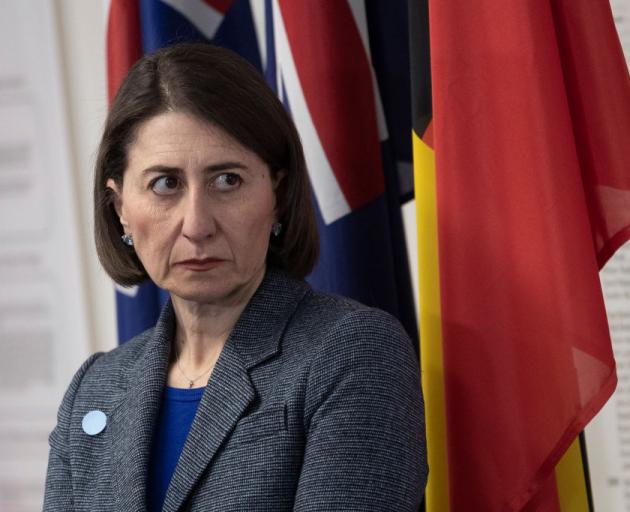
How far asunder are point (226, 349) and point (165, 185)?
0.25 metres

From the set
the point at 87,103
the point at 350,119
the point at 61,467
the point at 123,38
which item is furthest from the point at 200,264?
the point at 87,103

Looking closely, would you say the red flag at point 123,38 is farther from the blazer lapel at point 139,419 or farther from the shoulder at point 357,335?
the shoulder at point 357,335

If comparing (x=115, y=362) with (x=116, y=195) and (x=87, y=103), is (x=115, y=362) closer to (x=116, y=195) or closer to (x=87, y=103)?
(x=116, y=195)

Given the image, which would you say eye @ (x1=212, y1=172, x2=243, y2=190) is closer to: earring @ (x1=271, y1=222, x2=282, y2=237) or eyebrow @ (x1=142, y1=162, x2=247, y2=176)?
eyebrow @ (x1=142, y1=162, x2=247, y2=176)

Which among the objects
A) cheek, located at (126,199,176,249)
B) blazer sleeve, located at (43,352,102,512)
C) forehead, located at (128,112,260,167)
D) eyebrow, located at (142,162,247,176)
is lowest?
blazer sleeve, located at (43,352,102,512)

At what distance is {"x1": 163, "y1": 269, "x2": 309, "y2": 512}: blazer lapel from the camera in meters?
1.29

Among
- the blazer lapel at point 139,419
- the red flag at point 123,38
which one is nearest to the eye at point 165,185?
the blazer lapel at point 139,419

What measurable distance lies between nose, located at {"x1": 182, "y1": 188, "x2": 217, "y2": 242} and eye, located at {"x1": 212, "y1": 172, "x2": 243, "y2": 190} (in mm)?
27

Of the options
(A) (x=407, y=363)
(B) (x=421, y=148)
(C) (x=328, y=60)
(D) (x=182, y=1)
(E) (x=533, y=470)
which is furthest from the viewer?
(D) (x=182, y=1)

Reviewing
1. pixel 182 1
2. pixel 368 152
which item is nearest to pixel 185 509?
pixel 368 152

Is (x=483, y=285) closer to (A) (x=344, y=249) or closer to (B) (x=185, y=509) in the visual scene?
(A) (x=344, y=249)

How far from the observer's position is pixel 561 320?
4.69ft

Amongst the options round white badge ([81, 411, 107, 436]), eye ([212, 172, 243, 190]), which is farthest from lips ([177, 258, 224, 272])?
round white badge ([81, 411, 107, 436])

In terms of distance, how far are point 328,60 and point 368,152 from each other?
183 mm
